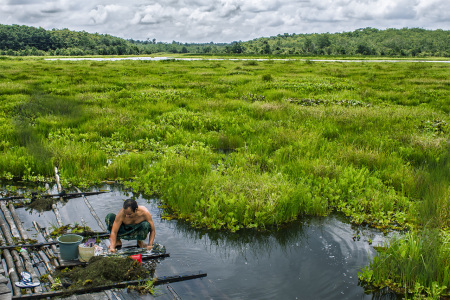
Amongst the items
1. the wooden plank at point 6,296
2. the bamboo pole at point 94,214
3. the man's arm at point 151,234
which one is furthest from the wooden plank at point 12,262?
the man's arm at point 151,234

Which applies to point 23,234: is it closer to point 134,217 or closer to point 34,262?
point 34,262

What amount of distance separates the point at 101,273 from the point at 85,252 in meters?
0.58

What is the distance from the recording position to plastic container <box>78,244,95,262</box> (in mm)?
5797

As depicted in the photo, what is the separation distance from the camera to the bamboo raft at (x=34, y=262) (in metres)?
4.95

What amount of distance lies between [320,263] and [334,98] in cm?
1462

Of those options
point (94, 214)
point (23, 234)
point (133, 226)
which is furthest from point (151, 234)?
point (23, 234)

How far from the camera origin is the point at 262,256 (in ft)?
22.6

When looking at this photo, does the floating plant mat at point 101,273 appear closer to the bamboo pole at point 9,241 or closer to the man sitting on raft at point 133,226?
the bamboo pole at point 9,241

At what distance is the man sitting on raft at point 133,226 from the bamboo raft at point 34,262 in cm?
37

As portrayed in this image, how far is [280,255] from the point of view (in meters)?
6.93

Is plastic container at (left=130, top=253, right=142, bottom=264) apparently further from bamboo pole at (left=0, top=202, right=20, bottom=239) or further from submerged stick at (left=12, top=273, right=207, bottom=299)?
bamboo pole at (left=0, top=202, right=20, bottom=239)

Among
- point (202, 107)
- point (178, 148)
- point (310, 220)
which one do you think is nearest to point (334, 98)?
point (202, 107)

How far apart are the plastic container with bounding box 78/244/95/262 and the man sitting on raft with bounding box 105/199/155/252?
60 centimetres

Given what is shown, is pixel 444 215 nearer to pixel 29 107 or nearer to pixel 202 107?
pixel 202 107
